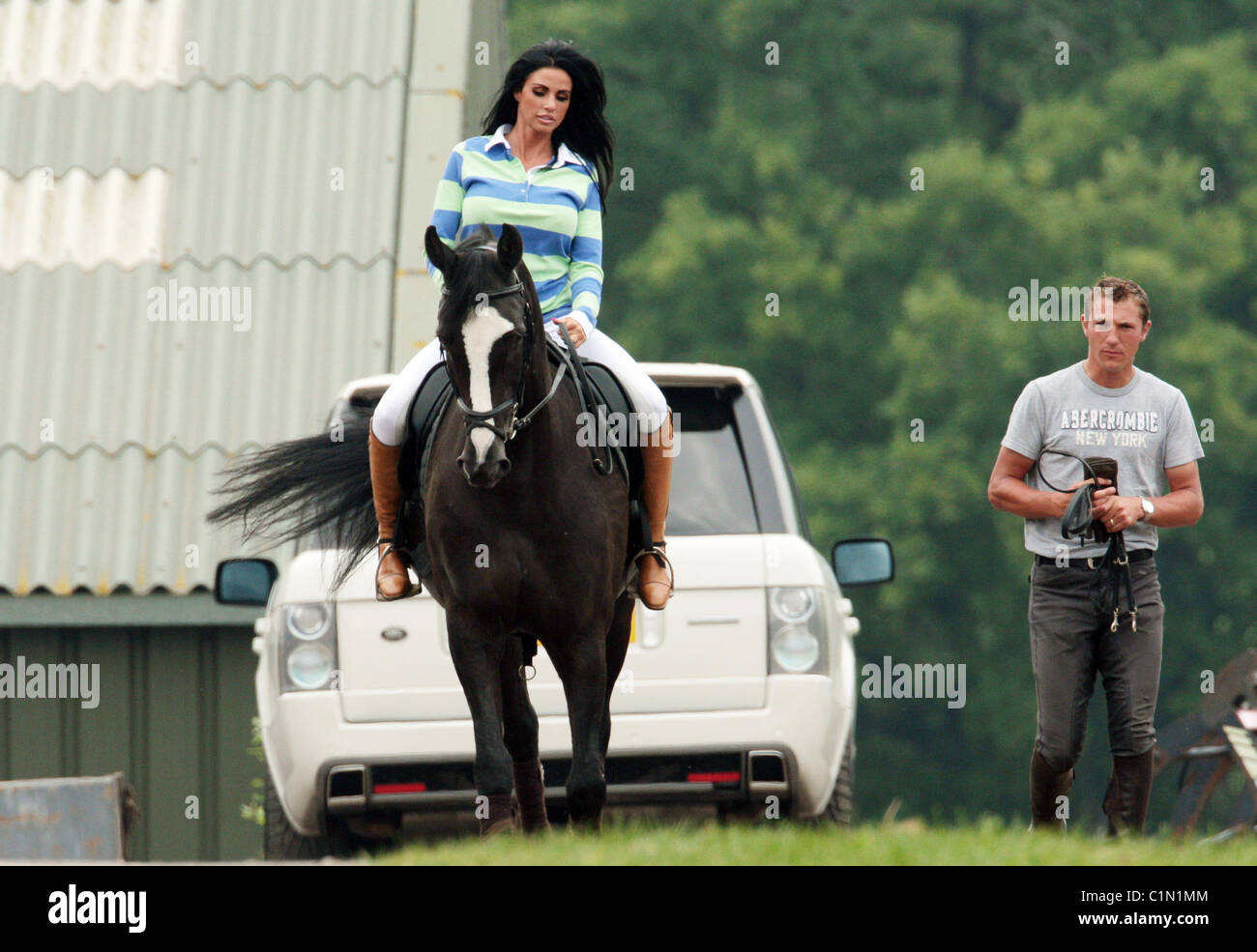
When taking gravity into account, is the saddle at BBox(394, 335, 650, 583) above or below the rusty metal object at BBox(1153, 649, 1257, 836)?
above

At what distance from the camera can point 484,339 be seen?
5871mm

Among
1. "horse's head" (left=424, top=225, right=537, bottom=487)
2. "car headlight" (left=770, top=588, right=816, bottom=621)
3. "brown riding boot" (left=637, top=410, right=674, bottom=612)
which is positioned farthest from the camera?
"car headlight" (left=770, top=588, right=816, bottom=621)

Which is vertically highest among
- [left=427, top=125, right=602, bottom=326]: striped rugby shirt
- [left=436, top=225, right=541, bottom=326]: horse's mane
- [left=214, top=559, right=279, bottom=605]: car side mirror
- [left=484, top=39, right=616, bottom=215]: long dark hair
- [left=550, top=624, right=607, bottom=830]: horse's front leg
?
[left=484, top=39, right=616, bottom=215]: long dark hair

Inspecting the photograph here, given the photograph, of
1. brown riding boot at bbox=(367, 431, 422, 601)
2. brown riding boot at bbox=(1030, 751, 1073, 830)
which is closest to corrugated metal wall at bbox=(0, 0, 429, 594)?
brown riding boot at bbox=(367, 431, 422, 601)

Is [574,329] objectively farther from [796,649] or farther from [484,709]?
[796,649]

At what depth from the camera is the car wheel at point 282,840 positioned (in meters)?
7.81

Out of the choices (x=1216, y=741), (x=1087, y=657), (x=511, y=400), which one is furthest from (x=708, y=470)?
(x=1216, y=741)

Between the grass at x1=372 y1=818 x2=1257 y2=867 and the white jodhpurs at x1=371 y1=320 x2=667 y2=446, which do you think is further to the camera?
the white jodhpurs at x1=371 y1=320 x2=667 y2=446

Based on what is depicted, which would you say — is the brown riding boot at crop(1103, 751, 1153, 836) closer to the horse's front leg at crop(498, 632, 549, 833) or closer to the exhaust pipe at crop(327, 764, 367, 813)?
the horse's front leg at crop(498, 632, 549, 833)

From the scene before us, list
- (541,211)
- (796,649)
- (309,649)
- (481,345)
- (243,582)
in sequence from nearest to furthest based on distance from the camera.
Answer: (481,345), (541,211), (309,649), (796,649), (243,582)

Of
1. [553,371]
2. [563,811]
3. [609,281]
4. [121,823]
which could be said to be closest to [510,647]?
[553,371]

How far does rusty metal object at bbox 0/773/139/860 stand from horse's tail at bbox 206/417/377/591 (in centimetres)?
170

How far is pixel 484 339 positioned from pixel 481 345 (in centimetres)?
2

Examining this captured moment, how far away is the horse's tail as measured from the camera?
735 cm
